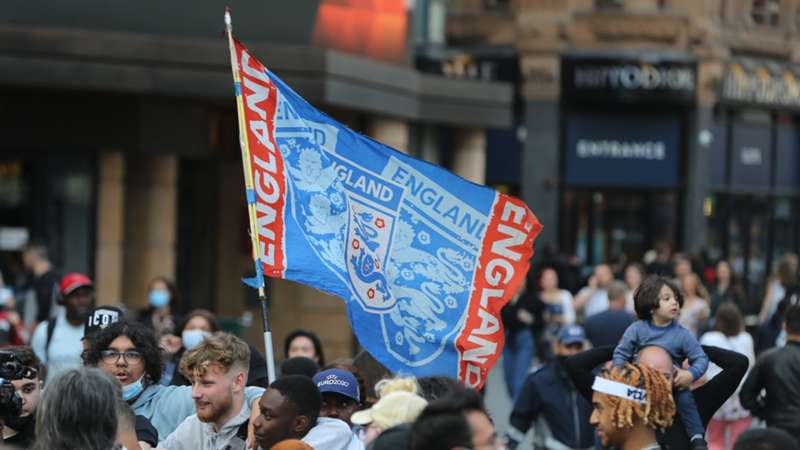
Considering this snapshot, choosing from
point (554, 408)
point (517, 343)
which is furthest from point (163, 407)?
point (517, 343)

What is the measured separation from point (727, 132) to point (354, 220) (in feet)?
83.2

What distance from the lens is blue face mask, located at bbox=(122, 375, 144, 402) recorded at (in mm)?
8164

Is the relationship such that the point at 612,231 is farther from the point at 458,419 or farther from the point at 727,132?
the point at 458,419

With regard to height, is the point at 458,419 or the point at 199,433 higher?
the point at 458,419

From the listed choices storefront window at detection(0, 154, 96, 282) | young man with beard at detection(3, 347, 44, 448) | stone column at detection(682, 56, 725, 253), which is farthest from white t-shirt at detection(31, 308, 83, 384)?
stone column at detection(682, 56, 725, 253)

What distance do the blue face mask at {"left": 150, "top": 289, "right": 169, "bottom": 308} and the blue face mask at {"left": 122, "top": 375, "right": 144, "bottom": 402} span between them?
6.44 meters

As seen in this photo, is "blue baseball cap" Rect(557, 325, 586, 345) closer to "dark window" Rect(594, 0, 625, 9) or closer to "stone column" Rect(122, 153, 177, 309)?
"stone column" Rect(122, 153, 177, 309)

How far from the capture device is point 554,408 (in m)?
12.0

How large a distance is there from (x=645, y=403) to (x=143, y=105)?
14310mm

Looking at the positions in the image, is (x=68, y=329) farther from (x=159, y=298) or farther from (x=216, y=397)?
(x=216, y=397)

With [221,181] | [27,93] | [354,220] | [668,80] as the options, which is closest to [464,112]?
[221,181]

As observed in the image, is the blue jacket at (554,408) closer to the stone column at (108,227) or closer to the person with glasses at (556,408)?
the person with glasses at (556,408)

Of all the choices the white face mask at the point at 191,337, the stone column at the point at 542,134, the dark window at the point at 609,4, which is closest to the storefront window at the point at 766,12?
the dark window at the point at 609,4

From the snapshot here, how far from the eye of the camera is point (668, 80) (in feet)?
103
